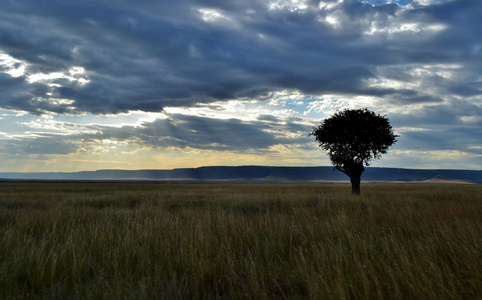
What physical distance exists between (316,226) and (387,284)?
14.1ft

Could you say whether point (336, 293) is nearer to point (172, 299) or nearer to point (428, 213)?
point (172, 299)

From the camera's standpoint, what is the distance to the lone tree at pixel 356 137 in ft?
105

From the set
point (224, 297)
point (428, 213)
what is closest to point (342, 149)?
point (428, 213)

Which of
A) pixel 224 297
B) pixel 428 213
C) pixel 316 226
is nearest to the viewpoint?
pixel 224 297

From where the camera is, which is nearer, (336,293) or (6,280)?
(336,293)

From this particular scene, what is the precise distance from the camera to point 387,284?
13.5ft

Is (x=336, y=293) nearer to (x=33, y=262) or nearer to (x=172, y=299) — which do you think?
(x=172, y=299)

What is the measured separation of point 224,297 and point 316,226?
15.2ft

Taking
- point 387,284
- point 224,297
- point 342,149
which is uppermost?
point 342,149

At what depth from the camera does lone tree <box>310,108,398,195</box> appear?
32.1 meters

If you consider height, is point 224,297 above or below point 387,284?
below

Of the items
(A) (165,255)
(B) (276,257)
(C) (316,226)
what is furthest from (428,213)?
(A) (165,255)

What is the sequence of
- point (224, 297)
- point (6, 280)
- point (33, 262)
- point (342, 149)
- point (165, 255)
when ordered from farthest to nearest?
point (342, 149) < point (165, 255) < point (33, 262) < point (6, 280) < point (224, 297)

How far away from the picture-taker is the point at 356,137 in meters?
32.3
